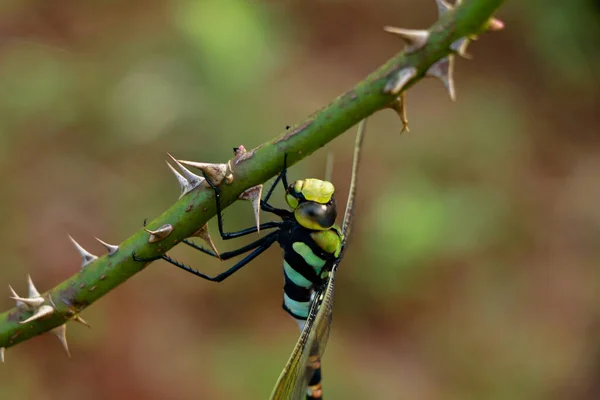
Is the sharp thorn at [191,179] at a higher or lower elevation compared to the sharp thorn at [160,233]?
higher

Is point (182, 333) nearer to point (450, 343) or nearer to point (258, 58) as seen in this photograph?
point (450, 343)

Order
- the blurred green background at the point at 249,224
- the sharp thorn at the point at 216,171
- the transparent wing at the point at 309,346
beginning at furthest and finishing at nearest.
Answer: the blurred green background at the point at 249,224
the transparent wing at the point at 309,346
the sharp thorn at the point at 216,171

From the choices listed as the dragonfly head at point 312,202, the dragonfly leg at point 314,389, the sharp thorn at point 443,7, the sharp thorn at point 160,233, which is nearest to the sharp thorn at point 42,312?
the sharp thorn at point 160,233

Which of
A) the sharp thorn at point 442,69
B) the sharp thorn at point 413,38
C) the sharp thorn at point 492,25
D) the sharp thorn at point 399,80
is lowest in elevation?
the sharp thorn at point 399,80

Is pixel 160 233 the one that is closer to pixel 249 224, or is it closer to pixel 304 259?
pixel 304 259

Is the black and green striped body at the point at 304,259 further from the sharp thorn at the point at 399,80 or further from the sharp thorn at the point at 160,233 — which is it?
the sharp thorn at the point at 399,80

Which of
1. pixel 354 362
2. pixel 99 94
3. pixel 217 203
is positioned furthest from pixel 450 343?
pixel 217 203
